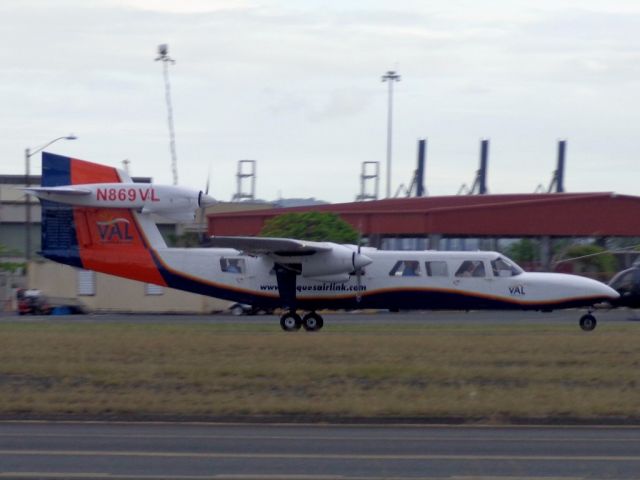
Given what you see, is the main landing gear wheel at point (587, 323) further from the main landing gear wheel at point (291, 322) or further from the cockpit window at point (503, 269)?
the main landing gear wheel at point (291, 322)

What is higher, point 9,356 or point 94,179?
point 94,179

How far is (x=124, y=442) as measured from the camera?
11312mm

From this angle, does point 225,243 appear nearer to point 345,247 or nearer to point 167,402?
point 345,247

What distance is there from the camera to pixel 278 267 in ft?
95.1

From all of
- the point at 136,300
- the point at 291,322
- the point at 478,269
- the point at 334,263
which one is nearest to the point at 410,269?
the point at 478,269

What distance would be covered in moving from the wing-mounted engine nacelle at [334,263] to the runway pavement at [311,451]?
15509mm

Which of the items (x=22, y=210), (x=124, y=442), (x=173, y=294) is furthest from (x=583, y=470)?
(x=22, y=210)

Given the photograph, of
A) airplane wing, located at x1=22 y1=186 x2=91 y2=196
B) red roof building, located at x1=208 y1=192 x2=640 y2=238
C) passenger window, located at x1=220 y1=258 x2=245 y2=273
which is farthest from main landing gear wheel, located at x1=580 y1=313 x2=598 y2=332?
red roof building, located at x1=208 y1=192 x2=640 y2=238

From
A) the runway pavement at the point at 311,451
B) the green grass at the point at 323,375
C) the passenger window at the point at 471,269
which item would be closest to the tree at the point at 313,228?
the passenger window at the point at 471,269

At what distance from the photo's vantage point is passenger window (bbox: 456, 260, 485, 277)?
28422 mm

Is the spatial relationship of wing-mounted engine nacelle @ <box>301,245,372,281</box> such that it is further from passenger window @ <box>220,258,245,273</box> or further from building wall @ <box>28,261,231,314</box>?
building wall @ <box>28,261,231,314</box>

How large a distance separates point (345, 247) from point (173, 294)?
61.5 feet

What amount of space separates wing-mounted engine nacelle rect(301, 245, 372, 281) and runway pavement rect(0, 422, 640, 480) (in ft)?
50.9

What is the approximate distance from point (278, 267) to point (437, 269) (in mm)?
4352
